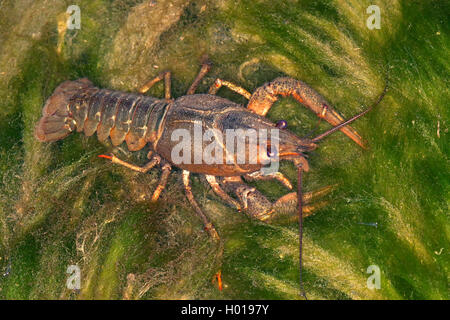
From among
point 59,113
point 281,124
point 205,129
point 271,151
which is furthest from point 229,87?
point 59,113

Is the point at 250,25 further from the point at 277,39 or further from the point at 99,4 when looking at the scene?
the point at 99,4

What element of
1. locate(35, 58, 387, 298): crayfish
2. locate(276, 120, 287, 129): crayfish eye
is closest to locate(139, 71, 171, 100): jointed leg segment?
locate(35, 58, 387, 298): crayfish

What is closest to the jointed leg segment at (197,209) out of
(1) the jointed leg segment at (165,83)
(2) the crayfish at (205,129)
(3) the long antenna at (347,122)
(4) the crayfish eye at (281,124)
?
(2) the crayfish at (205,129)

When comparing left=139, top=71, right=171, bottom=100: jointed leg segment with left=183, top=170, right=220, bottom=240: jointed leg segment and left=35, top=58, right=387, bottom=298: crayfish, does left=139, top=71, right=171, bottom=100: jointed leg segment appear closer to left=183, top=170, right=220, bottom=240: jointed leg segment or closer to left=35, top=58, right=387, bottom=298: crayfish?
left=35, top=58, right=387, bottom=298: crayfish

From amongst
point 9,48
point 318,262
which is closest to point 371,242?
point 318,262

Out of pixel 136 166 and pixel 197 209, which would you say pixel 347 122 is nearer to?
pixel 197 209
